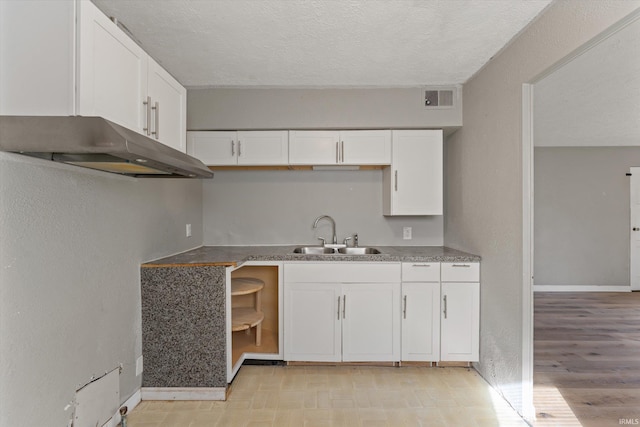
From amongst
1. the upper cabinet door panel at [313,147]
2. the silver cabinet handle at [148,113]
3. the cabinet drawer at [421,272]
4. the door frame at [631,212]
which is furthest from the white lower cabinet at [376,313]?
the door frame at [631,212]

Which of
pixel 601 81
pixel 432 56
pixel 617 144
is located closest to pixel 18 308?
pixel 432 56

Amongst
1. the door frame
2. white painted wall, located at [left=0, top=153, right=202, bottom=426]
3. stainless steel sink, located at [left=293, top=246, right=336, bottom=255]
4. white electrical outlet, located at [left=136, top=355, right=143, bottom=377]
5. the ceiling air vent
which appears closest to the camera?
white painted wall, located at [left=0, top=153, right=202, bottom=426]

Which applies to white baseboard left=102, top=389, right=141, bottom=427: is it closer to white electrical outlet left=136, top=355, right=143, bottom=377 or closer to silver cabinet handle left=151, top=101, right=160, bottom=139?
white electrical outlet left=136, top=355, right=143, bottom=377

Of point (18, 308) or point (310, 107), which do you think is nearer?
point (18, 308)

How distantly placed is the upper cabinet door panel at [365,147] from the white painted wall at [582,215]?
11.2 feet

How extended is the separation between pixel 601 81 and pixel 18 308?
372cm

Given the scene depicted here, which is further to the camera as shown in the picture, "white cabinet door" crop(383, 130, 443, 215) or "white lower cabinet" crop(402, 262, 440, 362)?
"white cabinet door" crop(383, 130, 443, 215)

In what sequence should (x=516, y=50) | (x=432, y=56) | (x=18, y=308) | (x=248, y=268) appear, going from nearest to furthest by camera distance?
(x=18, y=308) < (x=516, y=50) < (x=432, y=56) < (x=248, y=268)

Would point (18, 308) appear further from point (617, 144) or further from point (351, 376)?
point (617, 144)

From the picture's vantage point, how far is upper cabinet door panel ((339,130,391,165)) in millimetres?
2951

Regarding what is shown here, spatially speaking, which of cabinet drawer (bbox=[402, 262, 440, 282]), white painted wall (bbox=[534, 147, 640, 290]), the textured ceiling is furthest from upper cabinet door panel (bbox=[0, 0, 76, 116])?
white painted wall (bbox=[534, 147, 640, 290])

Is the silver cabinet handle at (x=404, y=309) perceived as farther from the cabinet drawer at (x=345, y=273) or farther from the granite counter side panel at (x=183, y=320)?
the granite counter side panel at (x=183, y=320)

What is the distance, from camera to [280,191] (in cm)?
334

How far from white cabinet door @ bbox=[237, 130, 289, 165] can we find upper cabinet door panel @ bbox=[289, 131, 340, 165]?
0.06 metres
